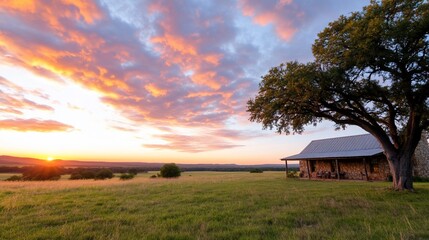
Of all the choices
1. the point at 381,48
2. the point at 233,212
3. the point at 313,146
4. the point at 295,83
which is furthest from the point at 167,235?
the point at 313,146

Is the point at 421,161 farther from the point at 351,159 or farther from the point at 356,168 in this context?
the point at 351,159

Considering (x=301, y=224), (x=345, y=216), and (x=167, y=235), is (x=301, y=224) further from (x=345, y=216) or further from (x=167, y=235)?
(x=167, y=235)

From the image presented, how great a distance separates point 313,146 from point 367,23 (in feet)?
97.7

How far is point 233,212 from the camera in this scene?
30.4 feet

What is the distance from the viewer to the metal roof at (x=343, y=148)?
29438 millimetres

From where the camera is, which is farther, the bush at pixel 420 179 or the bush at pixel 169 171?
the bush at pixel 169 171

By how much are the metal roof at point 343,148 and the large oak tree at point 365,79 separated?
1198 centimetres

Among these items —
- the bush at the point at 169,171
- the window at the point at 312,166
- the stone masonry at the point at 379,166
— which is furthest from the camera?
the bush at the point at 169,171

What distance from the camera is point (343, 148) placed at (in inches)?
1353

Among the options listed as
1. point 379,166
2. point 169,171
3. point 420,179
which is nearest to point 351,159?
point 379,166

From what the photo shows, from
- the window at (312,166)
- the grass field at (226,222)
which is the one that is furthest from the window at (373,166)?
the grass field at (226,222)

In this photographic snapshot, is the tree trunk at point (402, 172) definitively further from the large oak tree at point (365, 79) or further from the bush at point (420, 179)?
the bush at point (420, 179)

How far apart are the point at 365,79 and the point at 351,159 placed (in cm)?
1951

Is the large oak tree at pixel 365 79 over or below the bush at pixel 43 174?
over
